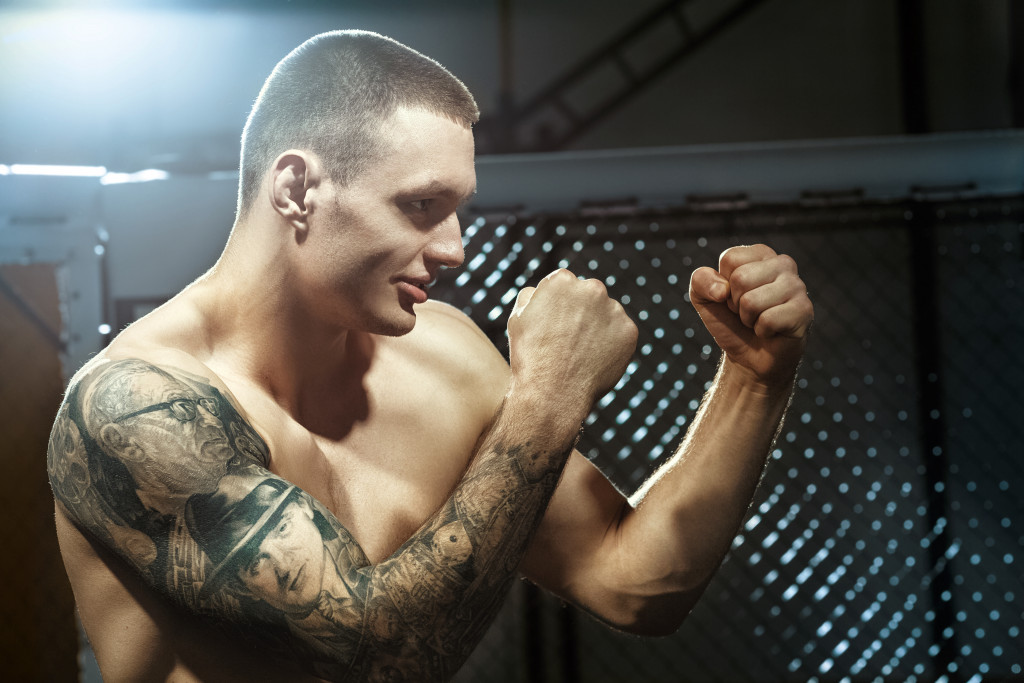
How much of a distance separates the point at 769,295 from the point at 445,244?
0.25 meters

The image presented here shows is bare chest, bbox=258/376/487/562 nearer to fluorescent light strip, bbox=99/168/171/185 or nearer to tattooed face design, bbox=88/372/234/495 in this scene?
tattooed face design, bbox=88/372/234/495

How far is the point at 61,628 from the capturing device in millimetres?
1308

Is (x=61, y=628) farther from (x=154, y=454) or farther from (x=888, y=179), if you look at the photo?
(x=888, y=179)

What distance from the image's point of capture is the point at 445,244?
55cm

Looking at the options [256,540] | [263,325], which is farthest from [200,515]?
[263,325]

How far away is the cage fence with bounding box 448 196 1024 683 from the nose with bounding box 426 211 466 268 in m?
1.42

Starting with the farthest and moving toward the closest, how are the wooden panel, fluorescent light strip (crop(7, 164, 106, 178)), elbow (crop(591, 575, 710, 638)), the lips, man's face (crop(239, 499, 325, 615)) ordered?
the wooden panel < fluorescent light strip (crop(7, 164, 106, 178)) < elbow (crop(591, 575, 710, 638)) < the lips < man's face (crop(239, 499, 325, 615))

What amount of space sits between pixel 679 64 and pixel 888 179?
1.30 metres

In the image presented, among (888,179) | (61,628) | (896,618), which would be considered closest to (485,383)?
(888,179)

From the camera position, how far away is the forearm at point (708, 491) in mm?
646

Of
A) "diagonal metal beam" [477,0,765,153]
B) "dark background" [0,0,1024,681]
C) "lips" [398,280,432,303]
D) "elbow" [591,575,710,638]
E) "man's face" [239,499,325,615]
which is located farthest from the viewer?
"diagonal metal beam" [477,0,765,153]

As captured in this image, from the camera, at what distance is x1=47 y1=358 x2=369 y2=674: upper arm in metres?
0.45

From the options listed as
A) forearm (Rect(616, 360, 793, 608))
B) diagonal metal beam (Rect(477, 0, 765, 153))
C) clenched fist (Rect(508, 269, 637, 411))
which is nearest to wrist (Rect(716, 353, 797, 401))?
→ forearm (Rect(616, 360, 793, 608))

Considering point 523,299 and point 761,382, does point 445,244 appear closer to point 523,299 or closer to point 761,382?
point 523,299
